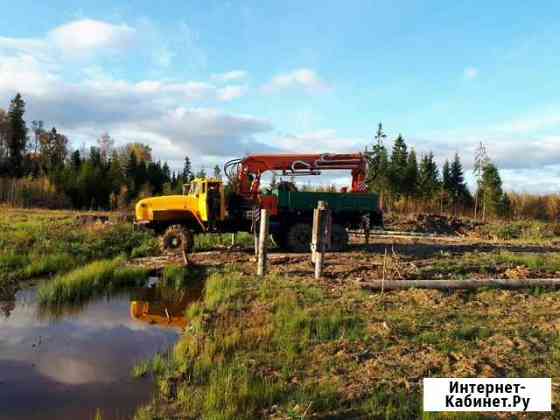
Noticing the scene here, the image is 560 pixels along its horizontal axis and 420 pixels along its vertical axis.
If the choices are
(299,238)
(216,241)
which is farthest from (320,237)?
(216,241)

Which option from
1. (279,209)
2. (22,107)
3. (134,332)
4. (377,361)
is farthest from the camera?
(22,107)

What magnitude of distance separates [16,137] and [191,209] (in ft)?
160

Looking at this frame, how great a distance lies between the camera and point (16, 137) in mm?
52719

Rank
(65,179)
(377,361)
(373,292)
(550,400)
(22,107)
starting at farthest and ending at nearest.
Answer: (22,107)
(65,179)
(373,292)
(377,361)
(550,400)

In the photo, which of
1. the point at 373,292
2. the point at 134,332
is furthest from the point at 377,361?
the point at 134,332

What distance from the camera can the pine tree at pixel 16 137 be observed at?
52312 mm

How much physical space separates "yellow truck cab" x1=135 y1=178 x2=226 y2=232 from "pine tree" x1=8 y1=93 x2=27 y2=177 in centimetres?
4602

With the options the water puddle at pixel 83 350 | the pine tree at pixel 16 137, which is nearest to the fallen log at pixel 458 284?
the water puddle at pixel 83 350

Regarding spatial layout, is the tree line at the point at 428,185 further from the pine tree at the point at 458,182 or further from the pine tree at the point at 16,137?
the pine tree at the point at 16,137

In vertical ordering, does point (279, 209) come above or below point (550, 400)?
above

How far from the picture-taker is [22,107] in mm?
55094

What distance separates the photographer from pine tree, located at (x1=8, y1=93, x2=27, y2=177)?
52.3 meters

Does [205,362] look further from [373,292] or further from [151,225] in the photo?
[151,225]

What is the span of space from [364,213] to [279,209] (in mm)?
2858
